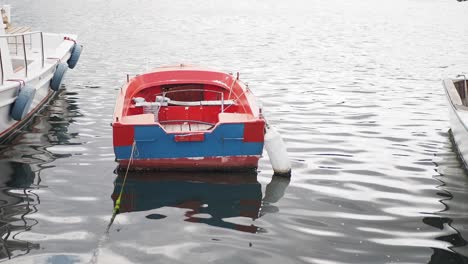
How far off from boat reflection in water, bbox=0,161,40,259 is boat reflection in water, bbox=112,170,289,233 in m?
1.44

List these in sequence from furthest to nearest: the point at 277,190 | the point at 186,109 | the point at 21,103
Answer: the point at 21,103 < the point at 186,109 < the point at 277,190

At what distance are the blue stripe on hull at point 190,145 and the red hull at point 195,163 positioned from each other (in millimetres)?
87

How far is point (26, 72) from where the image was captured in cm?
1376

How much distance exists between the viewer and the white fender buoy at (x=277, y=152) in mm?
10172

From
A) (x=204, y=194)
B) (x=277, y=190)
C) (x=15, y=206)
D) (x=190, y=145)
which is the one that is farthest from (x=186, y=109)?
(x=15, y=206)

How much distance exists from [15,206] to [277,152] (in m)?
4.71

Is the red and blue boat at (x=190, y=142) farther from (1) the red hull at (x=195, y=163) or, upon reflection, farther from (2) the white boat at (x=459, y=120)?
(2) the white boat at (x=459, y=120)

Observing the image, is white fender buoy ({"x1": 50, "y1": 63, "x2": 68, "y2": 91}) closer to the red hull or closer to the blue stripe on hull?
the red hull

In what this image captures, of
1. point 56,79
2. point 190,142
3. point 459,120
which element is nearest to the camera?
point 190,142

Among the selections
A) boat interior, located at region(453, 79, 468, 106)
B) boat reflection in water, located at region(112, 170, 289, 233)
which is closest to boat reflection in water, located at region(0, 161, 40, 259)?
boat reflection in water, located at region(112, 170, 289, 233)

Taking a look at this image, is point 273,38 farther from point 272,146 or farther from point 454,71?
point 272,146

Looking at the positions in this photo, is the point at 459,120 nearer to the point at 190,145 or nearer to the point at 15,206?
the point at 190,145

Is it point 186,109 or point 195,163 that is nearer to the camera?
point 195,163

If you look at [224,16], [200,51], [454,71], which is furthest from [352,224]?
[224,16]
